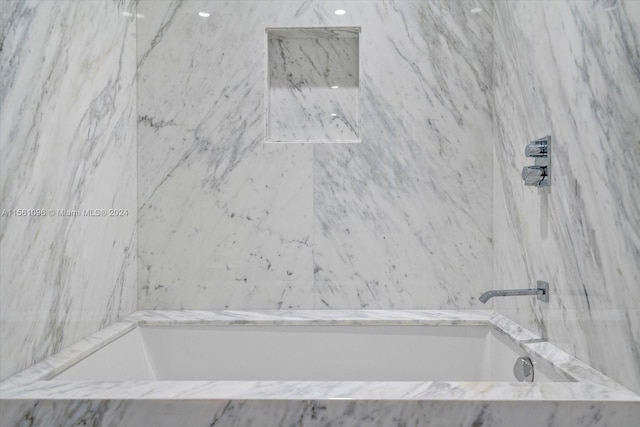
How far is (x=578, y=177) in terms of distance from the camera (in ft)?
4.33

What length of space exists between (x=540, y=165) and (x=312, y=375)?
109 centimetres

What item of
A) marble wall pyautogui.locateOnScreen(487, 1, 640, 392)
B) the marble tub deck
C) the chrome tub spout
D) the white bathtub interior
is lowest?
the white bathtub interior

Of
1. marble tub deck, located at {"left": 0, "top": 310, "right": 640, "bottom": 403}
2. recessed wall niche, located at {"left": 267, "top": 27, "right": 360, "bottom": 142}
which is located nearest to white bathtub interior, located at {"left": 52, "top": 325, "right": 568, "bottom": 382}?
marble tub deck, located at {"left": 0, "top": 310, "right": 640, "bottom": 403}

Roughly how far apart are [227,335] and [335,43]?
1.29 metres

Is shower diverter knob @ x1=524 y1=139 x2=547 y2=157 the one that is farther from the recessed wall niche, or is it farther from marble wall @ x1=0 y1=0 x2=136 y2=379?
marble wall @ x1=0 y1=0 x2=136 y2=379

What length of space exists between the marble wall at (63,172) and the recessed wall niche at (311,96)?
1.92 ft

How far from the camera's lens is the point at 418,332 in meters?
1.83

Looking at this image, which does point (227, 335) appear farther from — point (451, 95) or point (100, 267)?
point (451, 95)

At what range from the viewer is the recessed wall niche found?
2.07m

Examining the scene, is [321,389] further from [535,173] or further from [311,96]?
[311,96]

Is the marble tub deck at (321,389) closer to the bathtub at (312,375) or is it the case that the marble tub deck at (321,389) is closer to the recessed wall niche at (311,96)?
the bathtub at (312,375)

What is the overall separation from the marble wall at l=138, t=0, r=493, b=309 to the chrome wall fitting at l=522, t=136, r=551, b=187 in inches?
18.7

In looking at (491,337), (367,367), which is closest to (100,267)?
(367,367)

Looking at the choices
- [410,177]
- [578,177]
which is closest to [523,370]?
[578,177]
